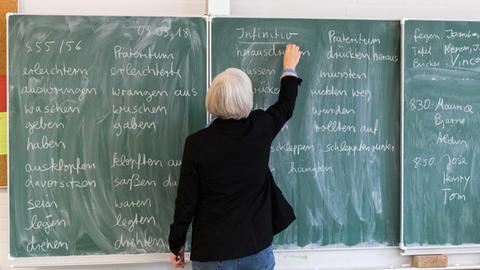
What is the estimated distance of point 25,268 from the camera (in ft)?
8.23

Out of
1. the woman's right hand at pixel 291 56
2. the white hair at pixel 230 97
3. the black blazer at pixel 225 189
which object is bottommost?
the black blazer at pixel 225 189

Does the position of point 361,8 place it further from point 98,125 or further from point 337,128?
point 98,125

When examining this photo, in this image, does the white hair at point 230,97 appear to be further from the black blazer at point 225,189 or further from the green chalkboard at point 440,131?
the green chalkboard at point 440,131

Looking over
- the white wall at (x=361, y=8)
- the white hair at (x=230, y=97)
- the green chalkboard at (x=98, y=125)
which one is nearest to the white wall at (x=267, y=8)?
the white wall at (x=361, y=8)

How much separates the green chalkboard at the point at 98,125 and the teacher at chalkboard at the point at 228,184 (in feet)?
1.38

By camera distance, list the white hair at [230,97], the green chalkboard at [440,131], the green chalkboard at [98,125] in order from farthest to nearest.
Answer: the green chalkboard at [440,131] < the green chalkboard at [98,125] < the white hair at [230,97]

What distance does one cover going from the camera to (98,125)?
2.38m

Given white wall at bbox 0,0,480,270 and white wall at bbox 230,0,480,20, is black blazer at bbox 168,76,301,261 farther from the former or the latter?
white wall at bbox 230,0,480,20

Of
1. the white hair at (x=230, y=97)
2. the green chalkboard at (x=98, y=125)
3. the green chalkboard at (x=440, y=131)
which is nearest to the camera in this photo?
the white hair at (x=230, y=97)

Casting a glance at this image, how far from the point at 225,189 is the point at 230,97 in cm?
37

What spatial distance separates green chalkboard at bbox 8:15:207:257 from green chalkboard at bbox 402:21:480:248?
1.08 metres

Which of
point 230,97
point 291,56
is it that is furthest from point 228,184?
point 291,56

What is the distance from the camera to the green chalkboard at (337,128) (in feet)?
8.02

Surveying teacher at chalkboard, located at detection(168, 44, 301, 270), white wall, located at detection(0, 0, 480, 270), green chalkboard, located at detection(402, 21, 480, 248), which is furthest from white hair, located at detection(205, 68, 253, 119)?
green chalkboard, located at detection(402, 21, 480, 248)
